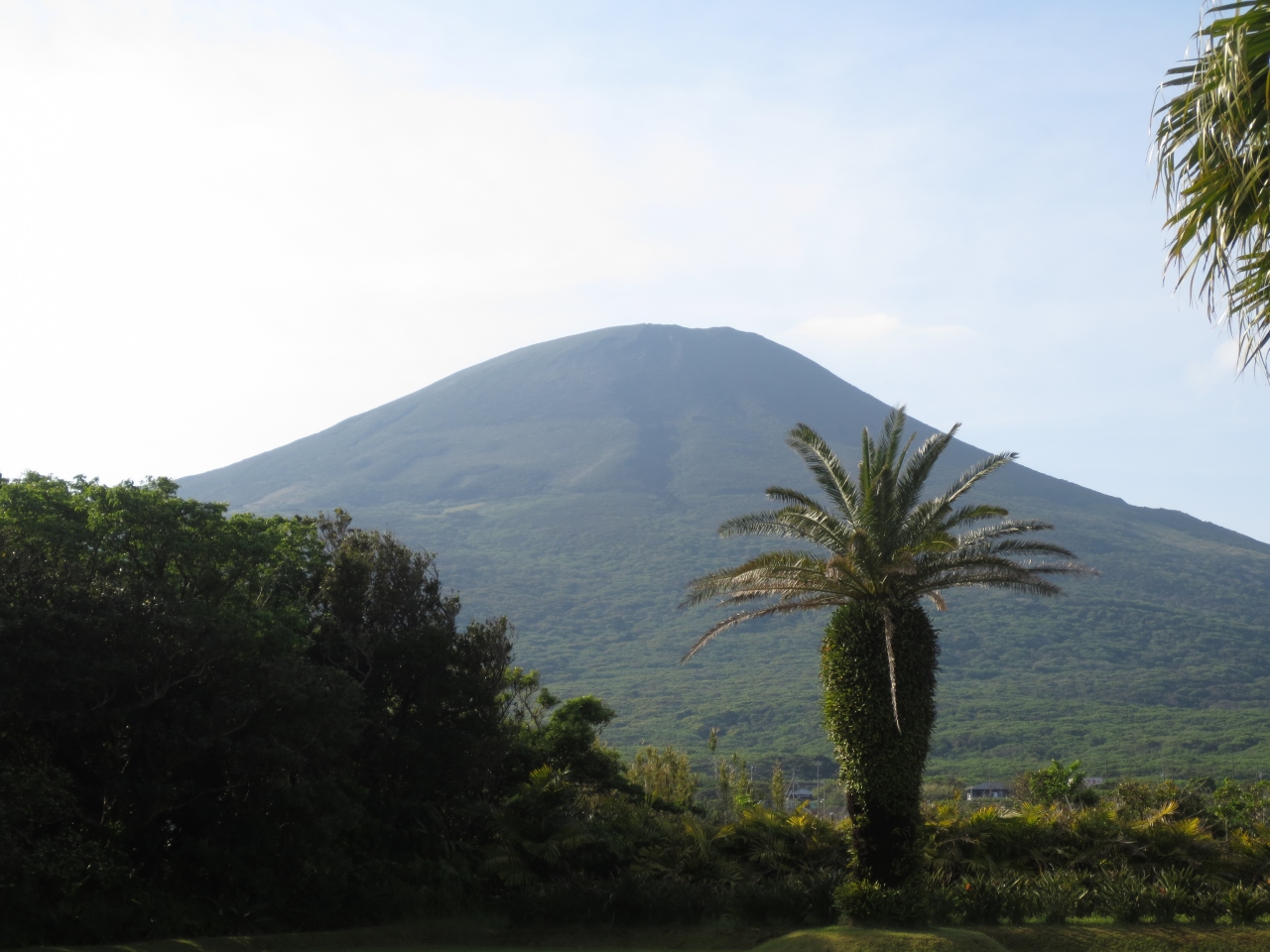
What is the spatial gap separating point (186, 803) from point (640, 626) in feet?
338

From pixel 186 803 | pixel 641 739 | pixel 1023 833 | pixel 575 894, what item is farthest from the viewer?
pixel 641 739

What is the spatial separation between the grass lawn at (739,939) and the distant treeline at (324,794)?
1.80 feet

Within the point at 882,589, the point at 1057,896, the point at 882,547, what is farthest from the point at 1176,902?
the point at 882,547

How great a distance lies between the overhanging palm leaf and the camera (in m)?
17.0

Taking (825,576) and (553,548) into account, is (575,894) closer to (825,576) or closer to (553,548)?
Result: (825,576)

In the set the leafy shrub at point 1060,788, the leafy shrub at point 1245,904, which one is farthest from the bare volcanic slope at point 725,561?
the leafy shrub at point 1245,904

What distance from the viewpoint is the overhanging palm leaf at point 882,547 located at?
1703cm

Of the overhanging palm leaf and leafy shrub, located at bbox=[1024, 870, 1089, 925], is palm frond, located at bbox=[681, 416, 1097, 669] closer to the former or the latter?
the overhanging palm leaf

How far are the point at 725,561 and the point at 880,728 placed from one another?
112007 mm

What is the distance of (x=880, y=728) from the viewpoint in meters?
16.7

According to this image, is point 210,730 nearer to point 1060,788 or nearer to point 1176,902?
point 1176,902

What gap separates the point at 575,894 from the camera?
1811 cm

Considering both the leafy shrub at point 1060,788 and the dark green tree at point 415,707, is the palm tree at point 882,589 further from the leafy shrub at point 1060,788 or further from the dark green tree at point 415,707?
the leafy shrub at point 1060,788

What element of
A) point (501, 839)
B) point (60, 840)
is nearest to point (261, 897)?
point (60, 840)
